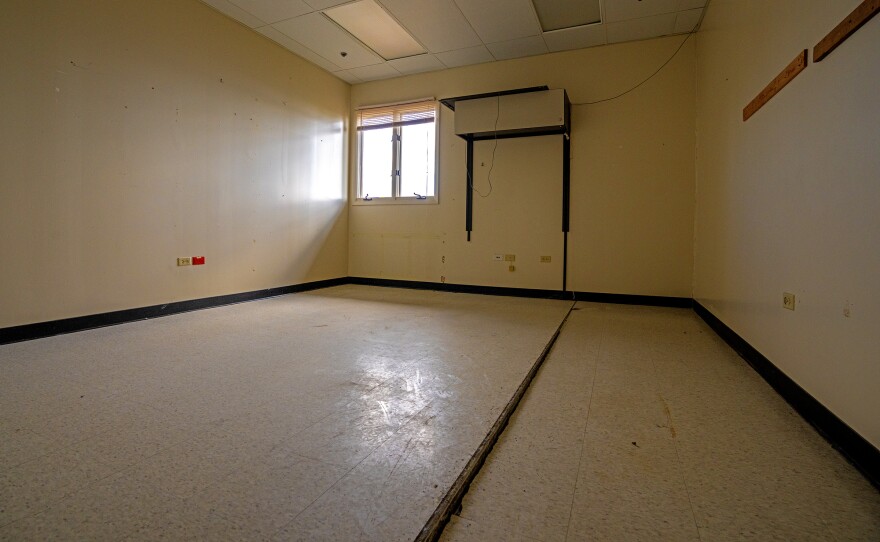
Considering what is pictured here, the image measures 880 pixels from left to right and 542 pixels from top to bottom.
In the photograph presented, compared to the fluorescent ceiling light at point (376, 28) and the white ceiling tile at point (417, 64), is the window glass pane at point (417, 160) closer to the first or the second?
the white ceiling tile at point (417, 64)

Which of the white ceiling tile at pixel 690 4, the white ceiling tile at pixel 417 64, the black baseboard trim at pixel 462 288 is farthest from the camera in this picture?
the white ceiling tile at pixel 417 64

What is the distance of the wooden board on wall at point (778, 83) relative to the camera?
1.83 m

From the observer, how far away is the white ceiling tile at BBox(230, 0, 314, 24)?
155 inches

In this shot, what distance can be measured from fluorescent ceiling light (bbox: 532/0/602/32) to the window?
181 centimetres

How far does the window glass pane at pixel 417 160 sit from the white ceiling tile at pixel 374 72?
2.45ft

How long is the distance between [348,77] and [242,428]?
Result: 5487mm

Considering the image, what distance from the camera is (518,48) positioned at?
189 inches

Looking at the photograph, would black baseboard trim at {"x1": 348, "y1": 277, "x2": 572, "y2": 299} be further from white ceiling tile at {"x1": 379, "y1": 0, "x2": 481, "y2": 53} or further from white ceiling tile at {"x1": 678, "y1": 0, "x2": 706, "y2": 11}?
white ceiling tile at {"x1": 678, "y1": 0, "x2": 706, "y2": 11}

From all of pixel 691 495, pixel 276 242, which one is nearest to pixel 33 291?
pixel 276 242

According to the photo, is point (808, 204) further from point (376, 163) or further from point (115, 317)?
point (376, 163)

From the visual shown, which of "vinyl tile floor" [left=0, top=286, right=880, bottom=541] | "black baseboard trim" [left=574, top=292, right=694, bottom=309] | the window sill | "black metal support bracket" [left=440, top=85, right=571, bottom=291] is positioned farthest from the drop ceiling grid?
"vinyl tile floor" [left=0, top=286, right=880, bottom=541]

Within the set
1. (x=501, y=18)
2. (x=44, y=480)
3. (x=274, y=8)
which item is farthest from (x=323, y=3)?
(x=44, y=480)

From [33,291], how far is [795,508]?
422cm

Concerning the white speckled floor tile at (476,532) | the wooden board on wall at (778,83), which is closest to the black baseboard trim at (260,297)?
the wooden board on wall at (778,83)
